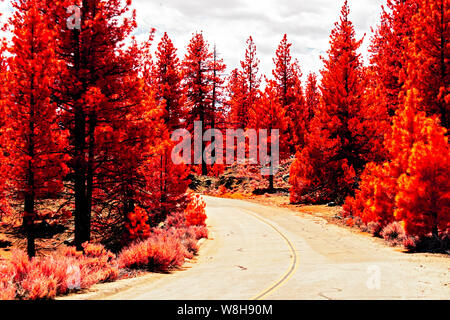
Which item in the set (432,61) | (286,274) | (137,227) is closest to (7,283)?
(286,274)

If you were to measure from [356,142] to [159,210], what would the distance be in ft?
52.9

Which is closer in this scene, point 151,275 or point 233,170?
point 151,275

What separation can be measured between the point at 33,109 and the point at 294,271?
37.4ft

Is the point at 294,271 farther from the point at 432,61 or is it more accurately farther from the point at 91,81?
the point at 432,61

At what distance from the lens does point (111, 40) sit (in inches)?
607

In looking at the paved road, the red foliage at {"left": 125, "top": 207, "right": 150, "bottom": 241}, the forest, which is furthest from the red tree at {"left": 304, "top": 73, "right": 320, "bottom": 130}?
the red foliage at {"left": 125, "top": 207, "right": 150, "bottom": 241}

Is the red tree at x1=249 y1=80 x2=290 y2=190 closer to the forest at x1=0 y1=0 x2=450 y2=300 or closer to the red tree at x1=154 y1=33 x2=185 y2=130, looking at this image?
the red tree at x1=154 y1=33 x2=185 y2=130

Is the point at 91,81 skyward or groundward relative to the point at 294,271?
skyward

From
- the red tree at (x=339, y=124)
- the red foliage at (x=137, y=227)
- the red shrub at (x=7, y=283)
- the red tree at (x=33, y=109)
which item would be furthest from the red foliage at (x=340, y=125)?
the red shrub at (x=7, y=283)

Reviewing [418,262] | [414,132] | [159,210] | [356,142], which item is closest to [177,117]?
[159,210]

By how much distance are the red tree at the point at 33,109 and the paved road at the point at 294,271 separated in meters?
6.82

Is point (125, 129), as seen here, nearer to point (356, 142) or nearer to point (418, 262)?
point (418, 262)

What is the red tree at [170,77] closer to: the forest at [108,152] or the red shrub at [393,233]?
the forest at [108,152]

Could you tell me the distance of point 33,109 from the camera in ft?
46.5
